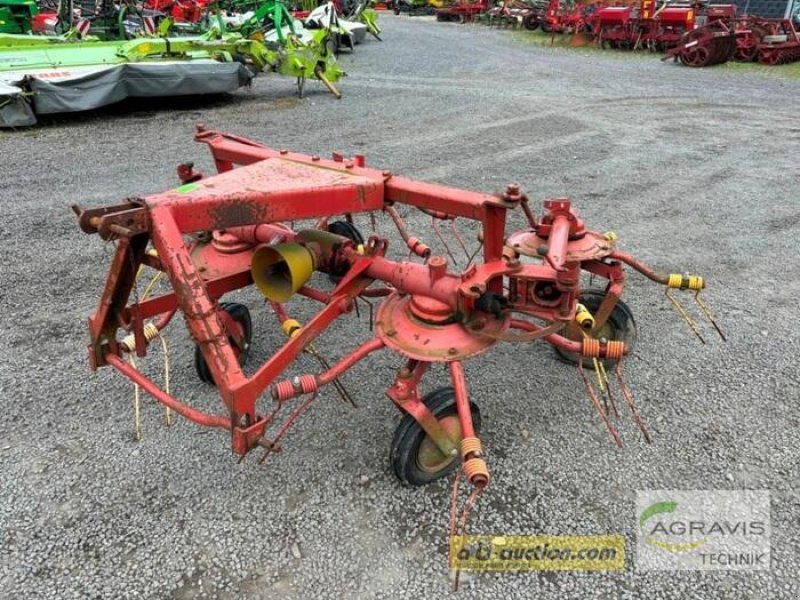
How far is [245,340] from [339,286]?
2.86 ft

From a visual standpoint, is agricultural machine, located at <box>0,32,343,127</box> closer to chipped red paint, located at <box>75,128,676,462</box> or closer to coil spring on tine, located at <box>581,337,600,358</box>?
chipped red paint, located at <box>75,128,676,462</box>

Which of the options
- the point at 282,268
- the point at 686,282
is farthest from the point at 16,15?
the point at 686,282

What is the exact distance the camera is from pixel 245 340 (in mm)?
2959

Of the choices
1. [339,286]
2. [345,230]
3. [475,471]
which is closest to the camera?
[475,471]

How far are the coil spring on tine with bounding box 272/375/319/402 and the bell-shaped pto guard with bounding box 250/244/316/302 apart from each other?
37 cm

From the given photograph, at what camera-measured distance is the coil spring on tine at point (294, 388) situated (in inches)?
79.8

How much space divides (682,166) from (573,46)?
10766 millimetres

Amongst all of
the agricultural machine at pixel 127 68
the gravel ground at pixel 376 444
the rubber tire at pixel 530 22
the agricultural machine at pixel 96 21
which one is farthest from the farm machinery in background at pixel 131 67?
the rubber tire at pixel 530 22

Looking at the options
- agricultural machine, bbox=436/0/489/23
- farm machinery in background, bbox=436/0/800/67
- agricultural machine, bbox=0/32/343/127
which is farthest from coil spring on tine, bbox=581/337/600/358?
agricultural machine, bbox=436/0/489/23

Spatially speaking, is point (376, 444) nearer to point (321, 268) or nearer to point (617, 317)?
point (321, 268)

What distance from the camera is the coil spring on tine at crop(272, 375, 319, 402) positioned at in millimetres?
2027

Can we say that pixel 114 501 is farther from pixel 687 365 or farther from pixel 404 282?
pixel 687 365
